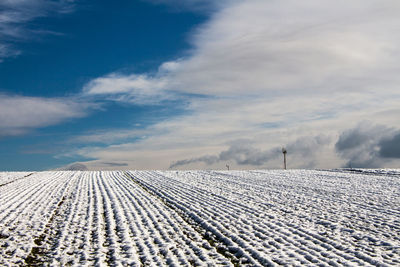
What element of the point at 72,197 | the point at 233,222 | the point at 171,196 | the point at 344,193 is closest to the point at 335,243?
the point at 233,222

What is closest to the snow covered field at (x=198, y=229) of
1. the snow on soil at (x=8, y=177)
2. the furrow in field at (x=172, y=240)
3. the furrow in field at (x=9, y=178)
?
the furrow in field at (x=172, y=240)

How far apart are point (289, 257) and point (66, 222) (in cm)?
685

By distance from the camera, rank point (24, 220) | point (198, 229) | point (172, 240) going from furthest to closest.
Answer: point (24, 220)
point (198, 229)
point (172, 240)

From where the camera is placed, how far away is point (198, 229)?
10609mm

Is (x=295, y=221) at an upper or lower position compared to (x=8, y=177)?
lower

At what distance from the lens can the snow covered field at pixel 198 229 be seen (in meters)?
8.09

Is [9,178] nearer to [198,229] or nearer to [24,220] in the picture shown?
[24,220]

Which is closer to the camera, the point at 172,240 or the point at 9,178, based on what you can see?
the point at 172,240

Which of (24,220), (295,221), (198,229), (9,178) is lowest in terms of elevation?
(295,221)

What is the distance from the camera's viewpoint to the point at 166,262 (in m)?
7.70

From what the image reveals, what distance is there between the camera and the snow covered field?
26.6 feet

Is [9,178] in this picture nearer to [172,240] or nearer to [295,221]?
[172,240]

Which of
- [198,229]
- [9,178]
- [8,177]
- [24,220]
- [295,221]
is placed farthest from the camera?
[8,177]

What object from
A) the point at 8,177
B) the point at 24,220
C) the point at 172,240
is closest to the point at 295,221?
the point at 172,240
